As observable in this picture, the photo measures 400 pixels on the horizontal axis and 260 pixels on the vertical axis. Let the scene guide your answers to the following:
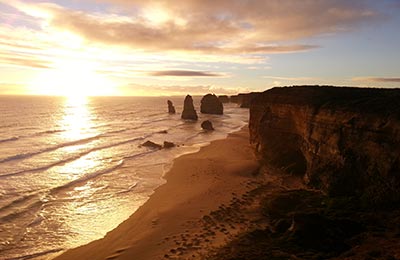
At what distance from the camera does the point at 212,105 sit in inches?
4008

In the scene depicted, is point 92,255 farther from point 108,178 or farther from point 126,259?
point 108,178

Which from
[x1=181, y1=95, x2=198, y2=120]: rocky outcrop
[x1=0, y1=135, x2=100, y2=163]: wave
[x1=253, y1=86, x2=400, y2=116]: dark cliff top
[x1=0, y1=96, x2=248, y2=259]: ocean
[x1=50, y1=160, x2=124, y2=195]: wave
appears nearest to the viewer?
[x1=0, y1=96, x2=248, y2=259]: ocean

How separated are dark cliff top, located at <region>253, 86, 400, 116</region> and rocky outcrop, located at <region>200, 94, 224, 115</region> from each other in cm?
6867

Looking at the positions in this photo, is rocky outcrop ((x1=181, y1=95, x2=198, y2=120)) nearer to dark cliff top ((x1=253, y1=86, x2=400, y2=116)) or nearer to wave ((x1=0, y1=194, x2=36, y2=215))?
dark cliff top ((x1=253, y1=86, x2=400, y2=116))

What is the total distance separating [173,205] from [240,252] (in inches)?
325

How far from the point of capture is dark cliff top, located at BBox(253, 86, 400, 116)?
1794 cm

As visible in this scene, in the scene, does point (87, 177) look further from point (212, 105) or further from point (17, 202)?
Answer: point (212, 105)

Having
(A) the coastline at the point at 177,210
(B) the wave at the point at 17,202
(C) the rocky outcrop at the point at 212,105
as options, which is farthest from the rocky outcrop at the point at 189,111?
(B) the wave at the point at 17,202

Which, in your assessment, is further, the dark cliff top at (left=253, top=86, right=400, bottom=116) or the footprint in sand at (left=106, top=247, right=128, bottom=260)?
the dark cliff top at (left=253, top=86, right=400, bottom=116)

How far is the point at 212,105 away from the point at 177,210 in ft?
275

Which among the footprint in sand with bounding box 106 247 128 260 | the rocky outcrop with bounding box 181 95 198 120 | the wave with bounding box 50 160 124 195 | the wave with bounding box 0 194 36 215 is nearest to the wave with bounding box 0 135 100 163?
the wave with bounding box 50 160 124 195

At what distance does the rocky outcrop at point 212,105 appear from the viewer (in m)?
101

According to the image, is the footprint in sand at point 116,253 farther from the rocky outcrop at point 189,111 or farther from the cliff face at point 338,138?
the rocky outcrop at point 189,111

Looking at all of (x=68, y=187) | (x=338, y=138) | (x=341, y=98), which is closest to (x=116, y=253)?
(x=68, y=187)
